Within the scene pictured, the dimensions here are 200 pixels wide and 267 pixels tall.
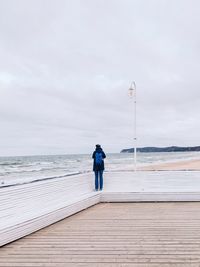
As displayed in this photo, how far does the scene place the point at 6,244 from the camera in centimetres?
503

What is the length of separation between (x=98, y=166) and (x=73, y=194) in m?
1.29

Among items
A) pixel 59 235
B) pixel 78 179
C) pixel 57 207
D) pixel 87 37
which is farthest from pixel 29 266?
pixel 87 37

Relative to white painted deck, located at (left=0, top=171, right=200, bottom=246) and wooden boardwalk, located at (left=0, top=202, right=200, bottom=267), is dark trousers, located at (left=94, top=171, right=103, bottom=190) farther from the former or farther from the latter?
wooden boardwalk, located at (left=0, top=202, right=200, bottom=267)

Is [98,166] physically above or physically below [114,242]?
above

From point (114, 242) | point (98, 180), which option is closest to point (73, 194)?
point (98, 180)

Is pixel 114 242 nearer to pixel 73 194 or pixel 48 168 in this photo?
pixel 73 194

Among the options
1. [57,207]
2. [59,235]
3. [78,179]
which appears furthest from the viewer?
[78,179]

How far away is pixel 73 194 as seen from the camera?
28.0 ft

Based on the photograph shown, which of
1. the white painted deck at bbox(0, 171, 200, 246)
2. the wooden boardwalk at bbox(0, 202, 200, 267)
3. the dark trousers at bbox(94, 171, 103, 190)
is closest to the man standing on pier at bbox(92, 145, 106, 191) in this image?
the dark trousers at bbox(94, 171, 103, 190)

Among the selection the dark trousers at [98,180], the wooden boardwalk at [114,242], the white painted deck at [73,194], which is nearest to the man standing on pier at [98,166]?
the dark trousers at [98,180]

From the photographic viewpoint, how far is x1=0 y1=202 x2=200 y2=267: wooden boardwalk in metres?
4.11

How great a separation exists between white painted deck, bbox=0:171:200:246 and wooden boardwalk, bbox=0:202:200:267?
201 millimetres

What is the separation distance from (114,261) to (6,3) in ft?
26.0

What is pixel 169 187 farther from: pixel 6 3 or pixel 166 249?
pixel 6 3
